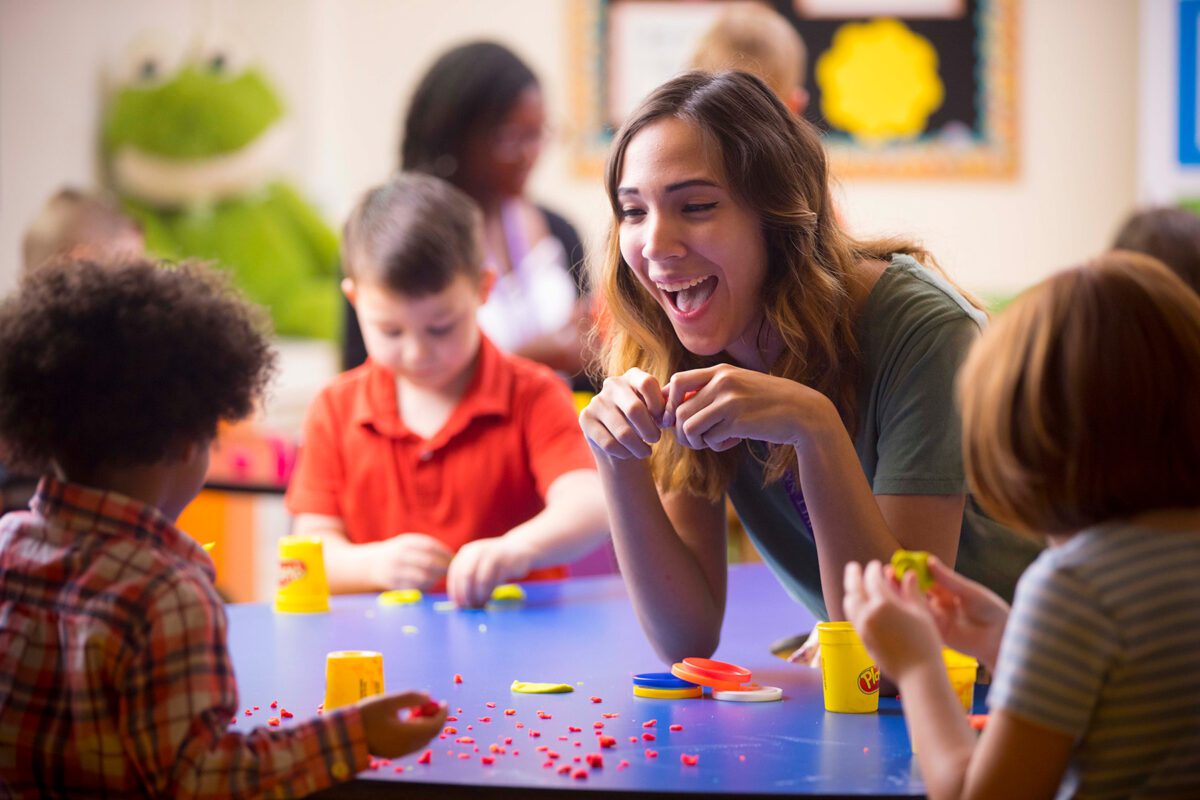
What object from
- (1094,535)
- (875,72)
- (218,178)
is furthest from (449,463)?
(875,72)

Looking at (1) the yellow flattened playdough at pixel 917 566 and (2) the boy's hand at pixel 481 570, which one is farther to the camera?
(2) the boy's hand at pixel 481 570

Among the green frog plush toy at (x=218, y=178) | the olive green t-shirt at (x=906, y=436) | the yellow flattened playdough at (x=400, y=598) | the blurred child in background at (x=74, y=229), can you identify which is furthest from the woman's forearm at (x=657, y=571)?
the green frog plush toy at (x=218, y=178)

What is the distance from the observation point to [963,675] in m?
1.31

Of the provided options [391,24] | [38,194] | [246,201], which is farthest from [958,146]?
[38,194]

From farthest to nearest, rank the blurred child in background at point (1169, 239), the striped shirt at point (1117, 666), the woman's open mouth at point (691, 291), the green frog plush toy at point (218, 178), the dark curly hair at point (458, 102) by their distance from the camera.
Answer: the green frog plush toy at point (218, 178), the dark curly hair at point (458, 102), the blurred child in background at point (1169, 239), the woman's open mouth at point (691, 291), the striped shirt at point (1117, 666)

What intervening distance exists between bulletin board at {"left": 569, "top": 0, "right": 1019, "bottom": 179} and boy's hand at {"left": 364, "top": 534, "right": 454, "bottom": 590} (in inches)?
137

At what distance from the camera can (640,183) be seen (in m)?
1.53

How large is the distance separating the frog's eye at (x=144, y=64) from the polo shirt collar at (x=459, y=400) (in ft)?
8.52

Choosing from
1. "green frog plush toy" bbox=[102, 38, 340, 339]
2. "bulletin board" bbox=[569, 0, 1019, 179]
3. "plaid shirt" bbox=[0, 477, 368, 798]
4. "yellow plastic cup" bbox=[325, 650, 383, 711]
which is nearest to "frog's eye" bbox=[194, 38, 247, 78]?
"green frog plush toy" bbox=[102, 38, 340, 339]

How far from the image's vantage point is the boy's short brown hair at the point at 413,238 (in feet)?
7.32

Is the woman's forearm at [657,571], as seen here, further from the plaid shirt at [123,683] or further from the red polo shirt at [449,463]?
the red polo shirt at [449,463]

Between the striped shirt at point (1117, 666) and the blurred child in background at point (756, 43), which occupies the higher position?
the blurred child in background at point (756, 43)

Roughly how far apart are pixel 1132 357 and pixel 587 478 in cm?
130

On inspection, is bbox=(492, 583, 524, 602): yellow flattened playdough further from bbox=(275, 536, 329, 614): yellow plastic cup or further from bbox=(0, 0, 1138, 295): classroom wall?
bbox=(0, 0, 1138, 295): classroom wall
